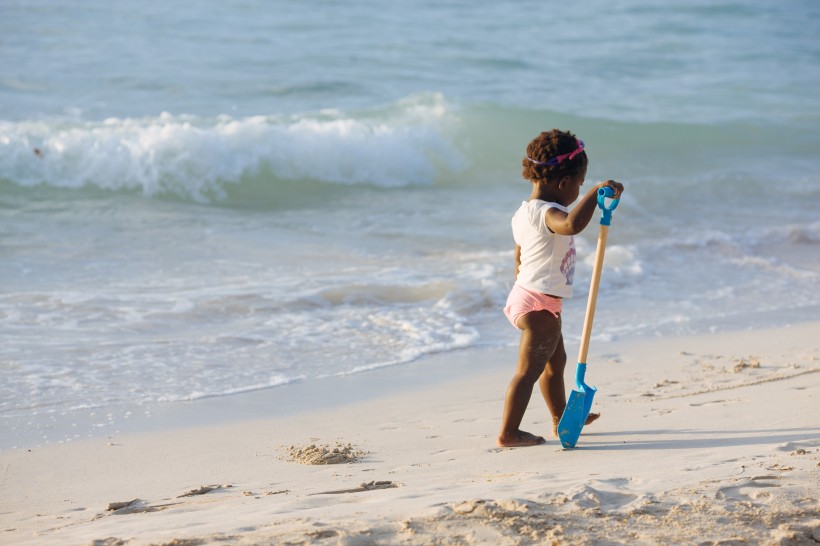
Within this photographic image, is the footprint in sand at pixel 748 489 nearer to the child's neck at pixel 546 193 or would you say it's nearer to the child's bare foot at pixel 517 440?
the child's bare foot at pixel 517 440

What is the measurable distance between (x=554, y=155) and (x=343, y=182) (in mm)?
8002

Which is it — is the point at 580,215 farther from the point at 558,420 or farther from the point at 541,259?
the point at 558,420

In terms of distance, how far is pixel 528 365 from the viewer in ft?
12.8

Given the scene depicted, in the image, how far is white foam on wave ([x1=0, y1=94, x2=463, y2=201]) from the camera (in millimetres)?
10820

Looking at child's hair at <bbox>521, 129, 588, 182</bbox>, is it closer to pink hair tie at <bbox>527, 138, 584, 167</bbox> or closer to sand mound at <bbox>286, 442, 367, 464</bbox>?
pink hair tie at <bbox>527, 138, 584, 167</bbox>

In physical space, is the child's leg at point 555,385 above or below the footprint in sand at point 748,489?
above

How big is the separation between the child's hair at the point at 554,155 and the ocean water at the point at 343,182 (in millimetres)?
2067

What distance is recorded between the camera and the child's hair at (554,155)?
3.74m

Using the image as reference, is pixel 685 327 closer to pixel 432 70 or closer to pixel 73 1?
pixel 432 70

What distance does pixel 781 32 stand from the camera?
24.0 meters

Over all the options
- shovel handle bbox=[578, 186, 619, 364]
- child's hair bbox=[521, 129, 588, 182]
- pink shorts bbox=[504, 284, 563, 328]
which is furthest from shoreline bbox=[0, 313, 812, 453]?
child's hair bbox=[521, 129, 588, 182]

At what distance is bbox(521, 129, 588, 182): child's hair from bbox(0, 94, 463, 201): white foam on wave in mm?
7438

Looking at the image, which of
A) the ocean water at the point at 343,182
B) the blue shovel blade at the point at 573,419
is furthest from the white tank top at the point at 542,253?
the ocean water at the point at 343,182

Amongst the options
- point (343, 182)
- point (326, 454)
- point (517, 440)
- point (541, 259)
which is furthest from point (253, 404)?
point (343, 182)
